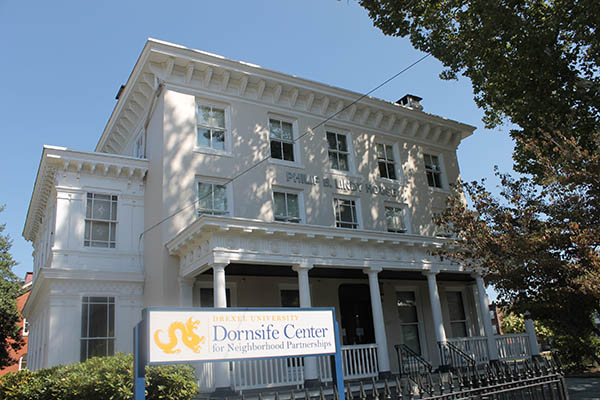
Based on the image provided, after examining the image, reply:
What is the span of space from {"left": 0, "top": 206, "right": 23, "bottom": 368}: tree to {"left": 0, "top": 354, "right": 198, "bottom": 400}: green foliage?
17.6 metres

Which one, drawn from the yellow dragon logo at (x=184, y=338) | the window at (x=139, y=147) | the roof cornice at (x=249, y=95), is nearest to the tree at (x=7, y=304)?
the roof cornice at (x=249, y=95)

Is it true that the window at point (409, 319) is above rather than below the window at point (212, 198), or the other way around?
below

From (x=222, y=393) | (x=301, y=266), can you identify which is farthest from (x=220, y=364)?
(x=301, y=266)

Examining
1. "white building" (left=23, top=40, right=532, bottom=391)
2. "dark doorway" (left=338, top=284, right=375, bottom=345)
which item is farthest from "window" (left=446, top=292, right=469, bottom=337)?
"dark doorway" (left=338, top=284, right=375, bottom=345)

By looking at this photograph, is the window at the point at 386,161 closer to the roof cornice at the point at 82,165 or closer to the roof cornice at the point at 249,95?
the roof cornice at the point at 249,95

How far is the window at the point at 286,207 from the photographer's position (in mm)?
17203

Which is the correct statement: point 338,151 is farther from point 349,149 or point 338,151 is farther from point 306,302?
point 306,302

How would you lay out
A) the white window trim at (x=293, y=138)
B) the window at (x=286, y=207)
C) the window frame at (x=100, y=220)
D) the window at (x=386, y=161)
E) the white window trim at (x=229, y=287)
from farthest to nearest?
the window at (x=386, y=161)
the white window trim at (x=293, y=138)
the window at (x=286, y=207)
the window frame at (x=100, y=220)
the white window trim at (x=229, y=287)

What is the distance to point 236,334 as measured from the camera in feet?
21.1

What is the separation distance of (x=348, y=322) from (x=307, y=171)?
5773 millimetres

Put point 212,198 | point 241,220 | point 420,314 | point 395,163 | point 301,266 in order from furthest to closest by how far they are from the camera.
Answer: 1. point 395,163
2. point 420,314
3. point 212,198
4. point 301,266
5. point 241,220

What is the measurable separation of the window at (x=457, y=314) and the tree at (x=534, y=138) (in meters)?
4.35

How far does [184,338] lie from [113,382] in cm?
522

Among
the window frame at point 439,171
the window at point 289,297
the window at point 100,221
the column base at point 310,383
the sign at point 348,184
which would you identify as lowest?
the column base at point 310,383
